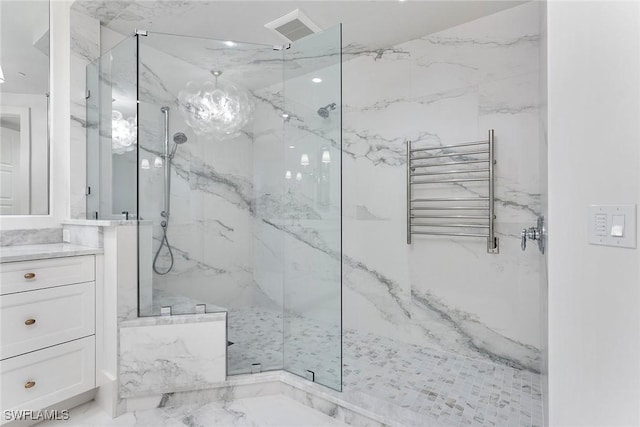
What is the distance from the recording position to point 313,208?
203 centimetres

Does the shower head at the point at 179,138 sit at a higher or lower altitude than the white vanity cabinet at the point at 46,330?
higher

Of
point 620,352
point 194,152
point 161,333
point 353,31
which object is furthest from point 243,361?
point 353,31

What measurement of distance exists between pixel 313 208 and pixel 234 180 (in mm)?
783

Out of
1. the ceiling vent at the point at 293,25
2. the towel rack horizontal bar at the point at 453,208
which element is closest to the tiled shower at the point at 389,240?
the towel rack horizontal bar at the point at 453,208

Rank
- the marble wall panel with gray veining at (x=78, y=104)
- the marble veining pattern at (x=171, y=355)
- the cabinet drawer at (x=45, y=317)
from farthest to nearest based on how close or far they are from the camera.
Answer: the marble wall panel with gray veining at (x=78, y=104) < the marble veining pattern at (x=171, y=355) < the cabinet drawer at (x=45, y=317)

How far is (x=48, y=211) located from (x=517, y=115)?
2976 mm

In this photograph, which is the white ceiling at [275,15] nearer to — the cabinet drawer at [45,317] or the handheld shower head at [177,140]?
the handheld shower head at [177,140]

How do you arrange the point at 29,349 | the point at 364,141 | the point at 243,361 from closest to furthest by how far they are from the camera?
the point at 29,349 → the point at 243,361 → the point at 364,141

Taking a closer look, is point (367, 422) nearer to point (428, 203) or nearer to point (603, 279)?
point (603, 279)

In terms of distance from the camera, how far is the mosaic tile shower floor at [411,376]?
5.55 feet

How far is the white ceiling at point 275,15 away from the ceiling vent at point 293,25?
0.03m

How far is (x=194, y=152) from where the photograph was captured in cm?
229

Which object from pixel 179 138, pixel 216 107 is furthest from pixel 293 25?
pixel 179 138

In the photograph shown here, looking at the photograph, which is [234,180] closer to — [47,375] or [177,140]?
[177,140]
